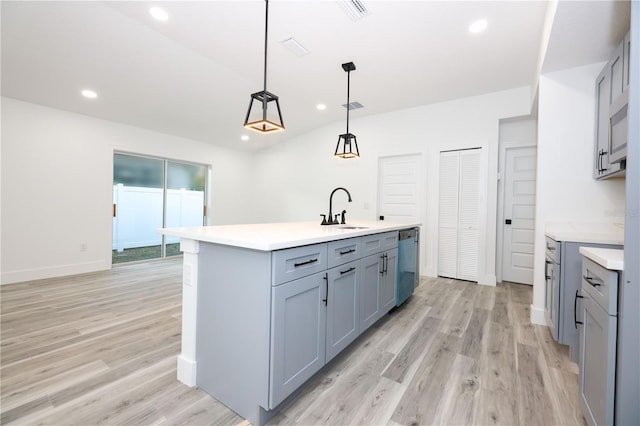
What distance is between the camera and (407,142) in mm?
4766

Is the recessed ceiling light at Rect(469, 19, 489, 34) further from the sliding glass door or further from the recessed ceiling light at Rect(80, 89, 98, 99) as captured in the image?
the sliding glass door

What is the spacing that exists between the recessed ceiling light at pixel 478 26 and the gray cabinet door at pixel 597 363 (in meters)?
2.50

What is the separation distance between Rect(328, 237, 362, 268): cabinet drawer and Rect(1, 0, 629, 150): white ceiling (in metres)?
2.11

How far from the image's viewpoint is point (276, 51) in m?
3.19

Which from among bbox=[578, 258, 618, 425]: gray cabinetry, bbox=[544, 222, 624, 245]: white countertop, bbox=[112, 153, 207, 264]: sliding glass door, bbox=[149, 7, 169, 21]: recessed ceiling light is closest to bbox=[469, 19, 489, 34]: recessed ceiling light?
bbox=[544, 222, 624, 245]: white countertop

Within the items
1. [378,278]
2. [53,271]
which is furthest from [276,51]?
[53,271]

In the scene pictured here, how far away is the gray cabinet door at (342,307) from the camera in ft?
5.78

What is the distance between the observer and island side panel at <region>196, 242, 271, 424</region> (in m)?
1.37

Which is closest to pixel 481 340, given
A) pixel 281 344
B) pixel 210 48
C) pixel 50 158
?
pixel 281 344

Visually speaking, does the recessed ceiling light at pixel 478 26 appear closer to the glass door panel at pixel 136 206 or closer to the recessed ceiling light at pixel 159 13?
the recessed ceiling light at pixel 159 13

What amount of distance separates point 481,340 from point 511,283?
2.44m

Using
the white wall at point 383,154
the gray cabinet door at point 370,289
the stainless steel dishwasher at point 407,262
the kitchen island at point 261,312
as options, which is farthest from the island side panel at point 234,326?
the white wall at point 383,154

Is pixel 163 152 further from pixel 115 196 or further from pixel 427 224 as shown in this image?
pixel 427 224

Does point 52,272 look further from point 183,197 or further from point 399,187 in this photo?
point 399,187
